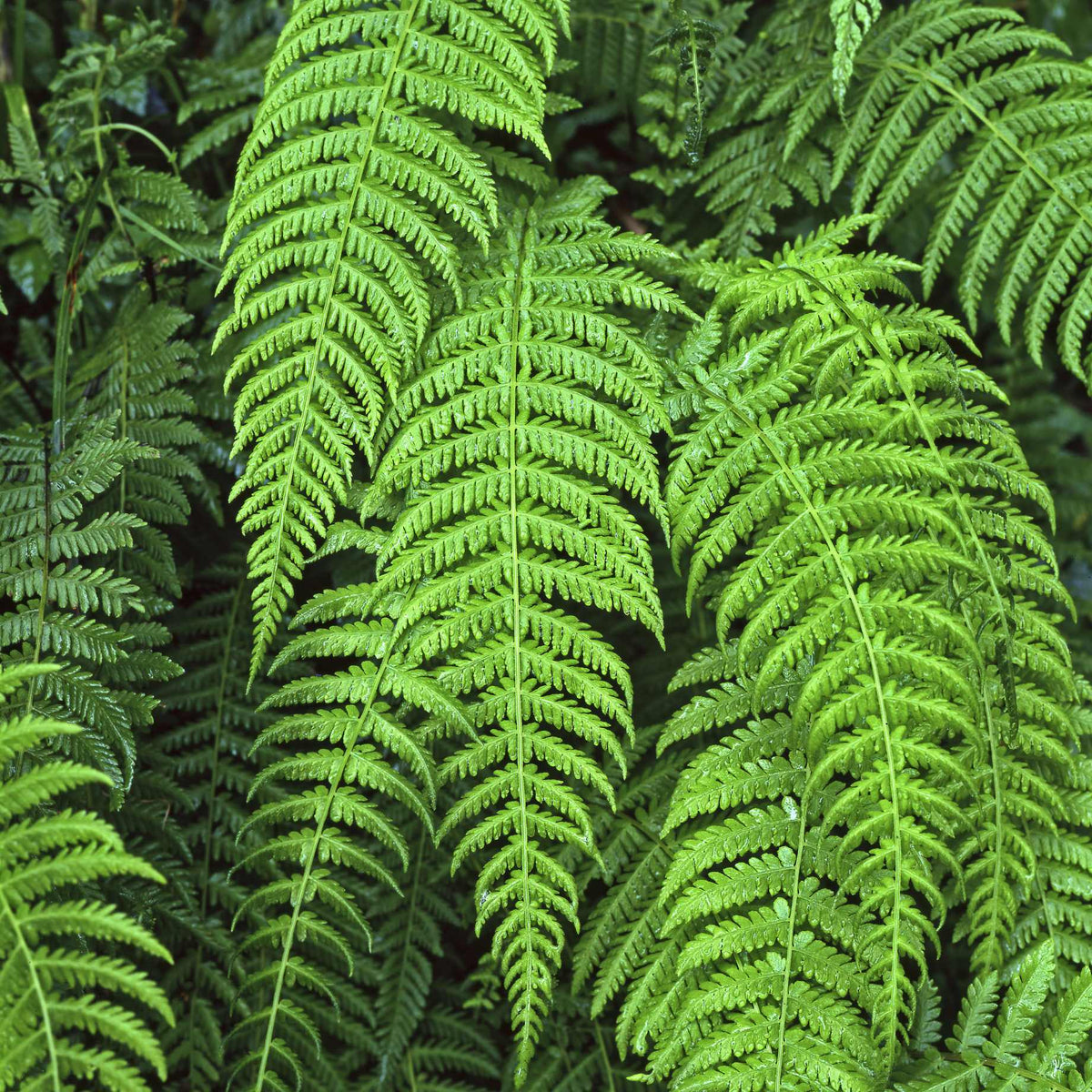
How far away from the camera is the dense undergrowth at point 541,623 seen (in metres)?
1.64

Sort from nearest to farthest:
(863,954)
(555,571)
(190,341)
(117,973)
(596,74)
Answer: (117,973) → (863,954) → (555,571) → (190,341) → (596,74)

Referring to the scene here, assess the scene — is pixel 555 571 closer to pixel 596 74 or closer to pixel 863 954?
pixel 863 954

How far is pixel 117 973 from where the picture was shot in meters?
1.34

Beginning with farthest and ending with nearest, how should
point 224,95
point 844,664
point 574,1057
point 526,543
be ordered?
point 224,95, point 574,1057, point 526,543, point 844,664

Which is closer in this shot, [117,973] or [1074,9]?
[117,973]

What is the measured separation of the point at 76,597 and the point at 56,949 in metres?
0.72

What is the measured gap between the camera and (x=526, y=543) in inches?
74.0

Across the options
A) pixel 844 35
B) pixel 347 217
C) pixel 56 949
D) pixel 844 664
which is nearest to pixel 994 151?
pixel 844 35

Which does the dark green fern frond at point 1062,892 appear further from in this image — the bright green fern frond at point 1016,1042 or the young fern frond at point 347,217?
the young fern frond at point 347,217

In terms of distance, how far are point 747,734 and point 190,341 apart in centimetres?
182

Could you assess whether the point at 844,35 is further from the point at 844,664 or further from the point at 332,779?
the point at 332,779

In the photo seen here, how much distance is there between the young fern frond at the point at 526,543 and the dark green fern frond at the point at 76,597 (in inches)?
22.4

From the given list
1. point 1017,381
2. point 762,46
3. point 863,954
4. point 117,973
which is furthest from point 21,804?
point 1017,381

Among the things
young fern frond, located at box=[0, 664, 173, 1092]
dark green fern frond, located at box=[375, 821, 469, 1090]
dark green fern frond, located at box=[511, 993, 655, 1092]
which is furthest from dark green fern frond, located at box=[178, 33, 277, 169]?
dark green fern frond, located at box=[511, 993, 655, 1092]
